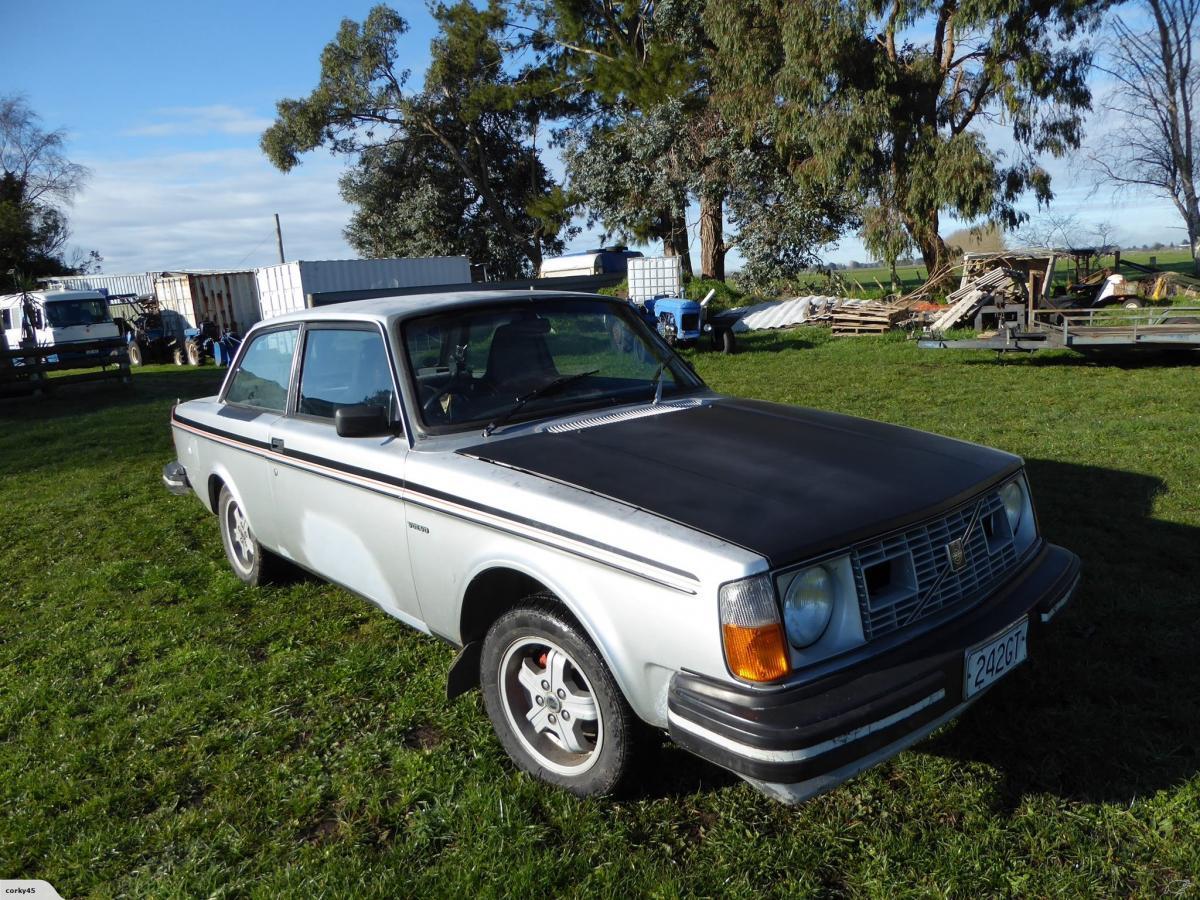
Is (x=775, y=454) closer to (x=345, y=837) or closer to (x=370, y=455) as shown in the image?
(x=370, y=455)

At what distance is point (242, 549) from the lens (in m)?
5.04

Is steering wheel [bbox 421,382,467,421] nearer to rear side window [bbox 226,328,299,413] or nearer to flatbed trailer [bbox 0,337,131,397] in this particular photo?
rear side window [bbox 226,328,299,413]

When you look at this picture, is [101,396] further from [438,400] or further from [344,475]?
[438,400]

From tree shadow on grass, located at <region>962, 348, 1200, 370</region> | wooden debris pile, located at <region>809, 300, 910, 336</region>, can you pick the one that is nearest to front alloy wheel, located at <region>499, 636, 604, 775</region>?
tree shadow on grass, located at <region>962, 348, 1200, 370</region>

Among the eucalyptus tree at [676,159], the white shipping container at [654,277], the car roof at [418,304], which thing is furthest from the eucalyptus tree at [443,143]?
the car roof at [418,304]

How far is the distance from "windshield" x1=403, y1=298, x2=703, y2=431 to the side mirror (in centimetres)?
16

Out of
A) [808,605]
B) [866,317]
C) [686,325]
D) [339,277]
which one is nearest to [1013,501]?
[808,605]

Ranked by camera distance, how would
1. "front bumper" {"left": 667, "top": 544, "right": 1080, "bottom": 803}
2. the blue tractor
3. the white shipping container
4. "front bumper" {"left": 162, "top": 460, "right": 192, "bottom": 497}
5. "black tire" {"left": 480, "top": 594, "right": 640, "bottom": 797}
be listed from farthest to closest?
1. the white shipping container
2. the blue tractor
3. "front bumper" {"left": 162, "top": 460, "right": 192, "bottom": 497}
4. "black tire" {"left": 480, "top": 594, "right": 640, "bottom": 797}
5. "front bumper" {"left": 667, "top": 544, "right": 1080, "bottom": 803}

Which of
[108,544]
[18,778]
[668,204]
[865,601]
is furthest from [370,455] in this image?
[668,204]

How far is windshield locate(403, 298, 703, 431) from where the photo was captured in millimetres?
3471

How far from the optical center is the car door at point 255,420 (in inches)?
168

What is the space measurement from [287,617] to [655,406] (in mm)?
2374

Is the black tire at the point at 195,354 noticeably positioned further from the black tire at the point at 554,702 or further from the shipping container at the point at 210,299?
the black tire at the point at 554,702

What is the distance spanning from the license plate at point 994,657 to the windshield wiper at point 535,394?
188 cm
